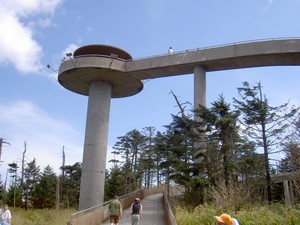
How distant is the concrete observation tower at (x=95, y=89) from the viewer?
27812mm

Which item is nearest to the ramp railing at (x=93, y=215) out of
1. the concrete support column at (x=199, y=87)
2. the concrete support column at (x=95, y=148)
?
the concrete support column at (x=95, y=148)

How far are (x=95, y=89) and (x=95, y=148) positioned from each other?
520 cm

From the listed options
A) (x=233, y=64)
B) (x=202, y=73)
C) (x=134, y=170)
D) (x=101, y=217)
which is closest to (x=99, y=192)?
(x=101, y=217)

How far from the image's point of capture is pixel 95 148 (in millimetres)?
28297

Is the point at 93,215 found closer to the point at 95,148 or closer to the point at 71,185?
the point at 95,148

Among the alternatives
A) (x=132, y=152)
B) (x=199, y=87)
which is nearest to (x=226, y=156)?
(x=199, y=87)

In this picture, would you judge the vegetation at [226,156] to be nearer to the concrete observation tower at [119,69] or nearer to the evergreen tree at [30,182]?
the concrete observation tower at [119,69]

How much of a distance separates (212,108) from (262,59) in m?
5.88

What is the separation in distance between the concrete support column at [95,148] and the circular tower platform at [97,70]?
1.22 m

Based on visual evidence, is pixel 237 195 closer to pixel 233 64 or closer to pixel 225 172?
pixel 225 172

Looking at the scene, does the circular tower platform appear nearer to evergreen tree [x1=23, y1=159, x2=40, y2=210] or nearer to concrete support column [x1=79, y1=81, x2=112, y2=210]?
concrete support column [x1=79, y1=81, x2=112, y2=210]

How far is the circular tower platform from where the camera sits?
93.5 feet

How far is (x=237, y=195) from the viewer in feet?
51.7

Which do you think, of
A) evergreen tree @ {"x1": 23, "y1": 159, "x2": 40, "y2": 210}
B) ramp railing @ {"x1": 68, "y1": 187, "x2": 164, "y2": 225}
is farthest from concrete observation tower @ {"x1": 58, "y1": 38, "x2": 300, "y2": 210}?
evergreen tree @ {"x1": 23, "y1": 159, "x2": 40, "y2": 210}
